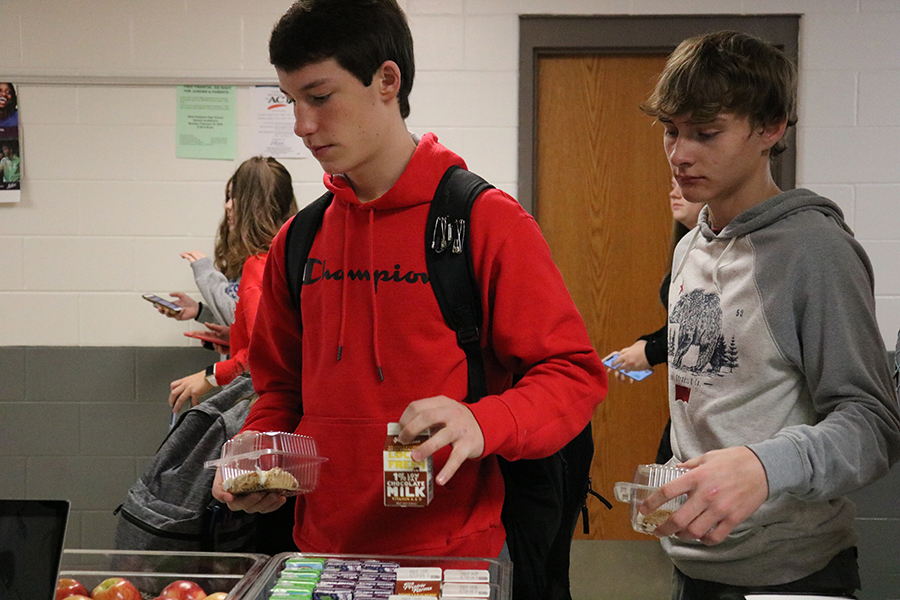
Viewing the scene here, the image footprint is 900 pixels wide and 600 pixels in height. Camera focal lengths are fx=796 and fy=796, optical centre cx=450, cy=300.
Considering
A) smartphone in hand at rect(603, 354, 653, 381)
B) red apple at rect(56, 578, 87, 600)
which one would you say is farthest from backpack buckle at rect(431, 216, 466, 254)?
smartphone in hand at rect(603, 354, 653, 381)

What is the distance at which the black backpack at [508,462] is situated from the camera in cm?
121

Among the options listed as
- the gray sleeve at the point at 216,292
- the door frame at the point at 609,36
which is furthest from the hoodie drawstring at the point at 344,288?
the door frame at the point at 609,36

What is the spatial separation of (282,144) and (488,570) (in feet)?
8.20

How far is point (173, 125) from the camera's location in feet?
10.7

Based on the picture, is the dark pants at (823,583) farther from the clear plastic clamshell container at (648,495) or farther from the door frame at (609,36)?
the door frame at (609,36)

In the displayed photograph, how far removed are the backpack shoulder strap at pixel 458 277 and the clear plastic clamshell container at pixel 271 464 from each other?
0.26 metres

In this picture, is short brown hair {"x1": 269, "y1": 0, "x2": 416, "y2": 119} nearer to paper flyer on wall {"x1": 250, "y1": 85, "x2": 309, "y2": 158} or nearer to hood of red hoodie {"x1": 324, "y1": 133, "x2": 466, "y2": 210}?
hood of red hoodie {"x1": 324, "y1": 133, "x2": 466, "y2": 210}

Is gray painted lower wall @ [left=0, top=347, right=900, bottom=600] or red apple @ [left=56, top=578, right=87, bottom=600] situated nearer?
red apple @ [left=56, top=578, right=87, bottom=600]

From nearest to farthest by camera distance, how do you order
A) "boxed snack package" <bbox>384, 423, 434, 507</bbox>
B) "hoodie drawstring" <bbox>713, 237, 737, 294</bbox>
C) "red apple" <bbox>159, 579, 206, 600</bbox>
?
1. "boxed snack package" <bbox>384, 423, 434, 507</bbox>
2. "red apple" <bbox>159, 579, 206, 600</bbox>
3. "hoodie drawstring" <bbox>713, 237, 737, 294</bbox>

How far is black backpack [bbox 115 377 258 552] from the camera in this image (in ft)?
6.85

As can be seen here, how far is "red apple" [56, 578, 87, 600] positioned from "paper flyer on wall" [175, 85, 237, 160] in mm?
2349

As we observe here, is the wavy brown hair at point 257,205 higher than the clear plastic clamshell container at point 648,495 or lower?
higher

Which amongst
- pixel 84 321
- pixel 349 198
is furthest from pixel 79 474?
pixel 349 198

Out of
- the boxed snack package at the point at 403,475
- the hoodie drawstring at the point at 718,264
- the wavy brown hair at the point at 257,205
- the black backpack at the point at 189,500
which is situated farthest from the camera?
the wavy brown hair at the point at 257,205
